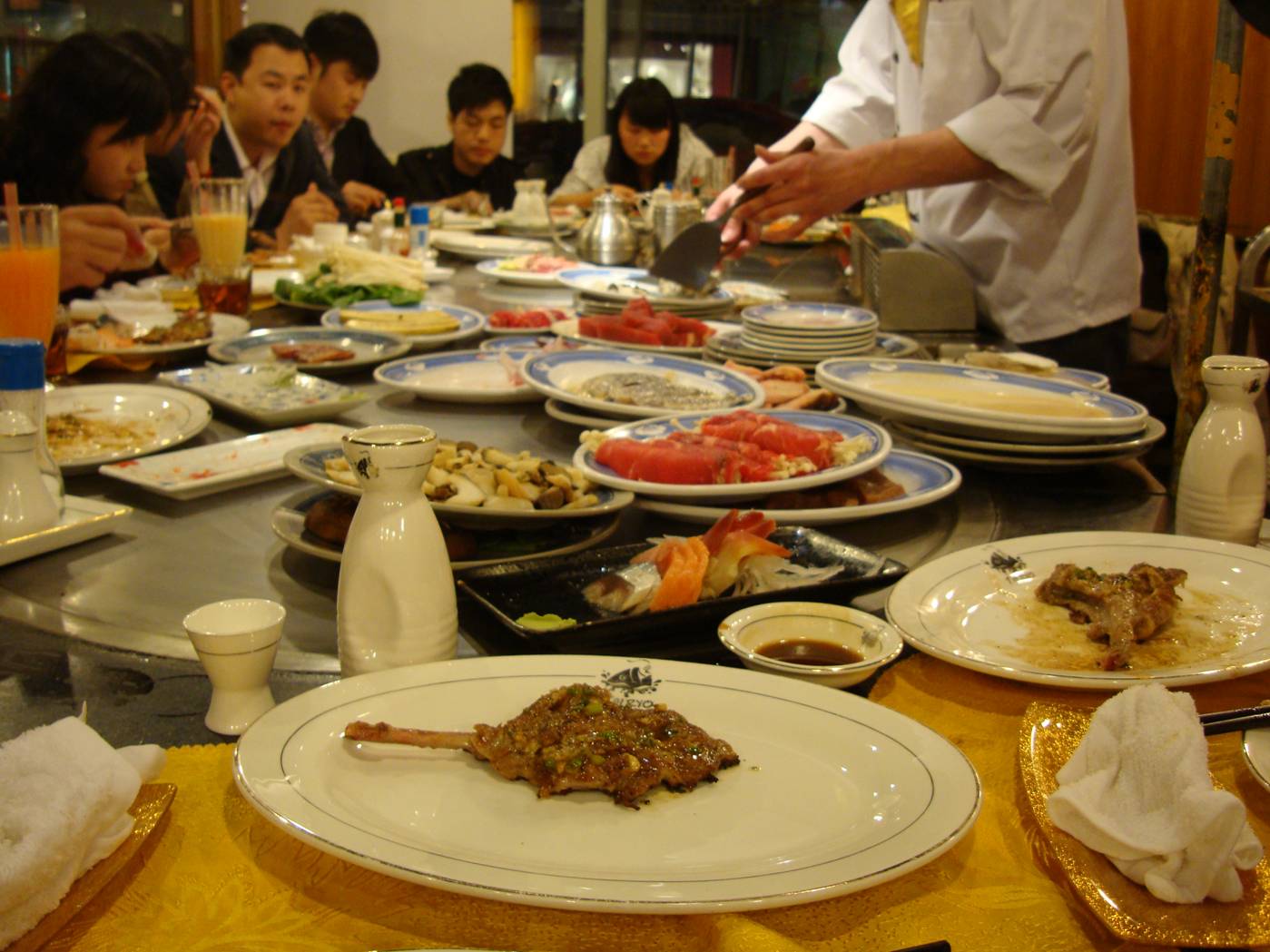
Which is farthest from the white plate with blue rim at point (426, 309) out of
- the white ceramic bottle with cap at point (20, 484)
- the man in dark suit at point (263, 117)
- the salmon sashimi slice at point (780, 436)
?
the man in dark suit at point (263, 117)

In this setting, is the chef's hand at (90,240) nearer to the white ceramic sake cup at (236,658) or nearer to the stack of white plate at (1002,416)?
the stack of white plate at (1002,416)

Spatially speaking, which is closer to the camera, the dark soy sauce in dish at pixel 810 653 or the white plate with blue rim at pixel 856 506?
the dark soy sauce in dish at pixel 810 653

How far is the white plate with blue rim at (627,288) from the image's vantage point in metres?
3.03

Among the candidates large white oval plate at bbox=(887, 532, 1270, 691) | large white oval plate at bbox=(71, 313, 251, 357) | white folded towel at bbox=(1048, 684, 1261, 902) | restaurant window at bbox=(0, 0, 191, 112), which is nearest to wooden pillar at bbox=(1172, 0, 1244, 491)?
large white oval plate at bbox=(887, 532, 1270, 691)

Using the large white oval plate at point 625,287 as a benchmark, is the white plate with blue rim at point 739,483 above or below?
below

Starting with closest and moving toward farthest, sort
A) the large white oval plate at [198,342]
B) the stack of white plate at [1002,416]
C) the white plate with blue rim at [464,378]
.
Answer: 1. the stack of white plate at [1002,416]
2. the white plate with blue rim at [464,378]
3. the large white oval plate at [198,342]

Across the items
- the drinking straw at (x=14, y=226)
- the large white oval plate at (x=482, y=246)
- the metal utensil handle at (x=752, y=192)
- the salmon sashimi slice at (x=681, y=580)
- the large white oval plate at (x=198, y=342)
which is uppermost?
the metal utensil handle at (x=752, y=192)

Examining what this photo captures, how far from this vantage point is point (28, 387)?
57.4 inches

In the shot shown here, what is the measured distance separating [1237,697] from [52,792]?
43.0 inches

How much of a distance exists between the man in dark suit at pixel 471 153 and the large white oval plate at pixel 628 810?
7.00 meters

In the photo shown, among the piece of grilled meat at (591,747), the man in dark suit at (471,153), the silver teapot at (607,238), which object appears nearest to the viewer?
the piece of grilled meat at (591,747)

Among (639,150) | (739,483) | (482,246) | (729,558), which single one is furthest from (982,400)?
(639,150)

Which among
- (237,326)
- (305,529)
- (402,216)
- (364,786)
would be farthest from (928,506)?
(402,216)

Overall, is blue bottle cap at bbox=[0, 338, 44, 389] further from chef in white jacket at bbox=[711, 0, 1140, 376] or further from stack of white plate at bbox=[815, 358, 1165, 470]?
chef in white jacket at bbox=[711, 0, 1140, 376]
